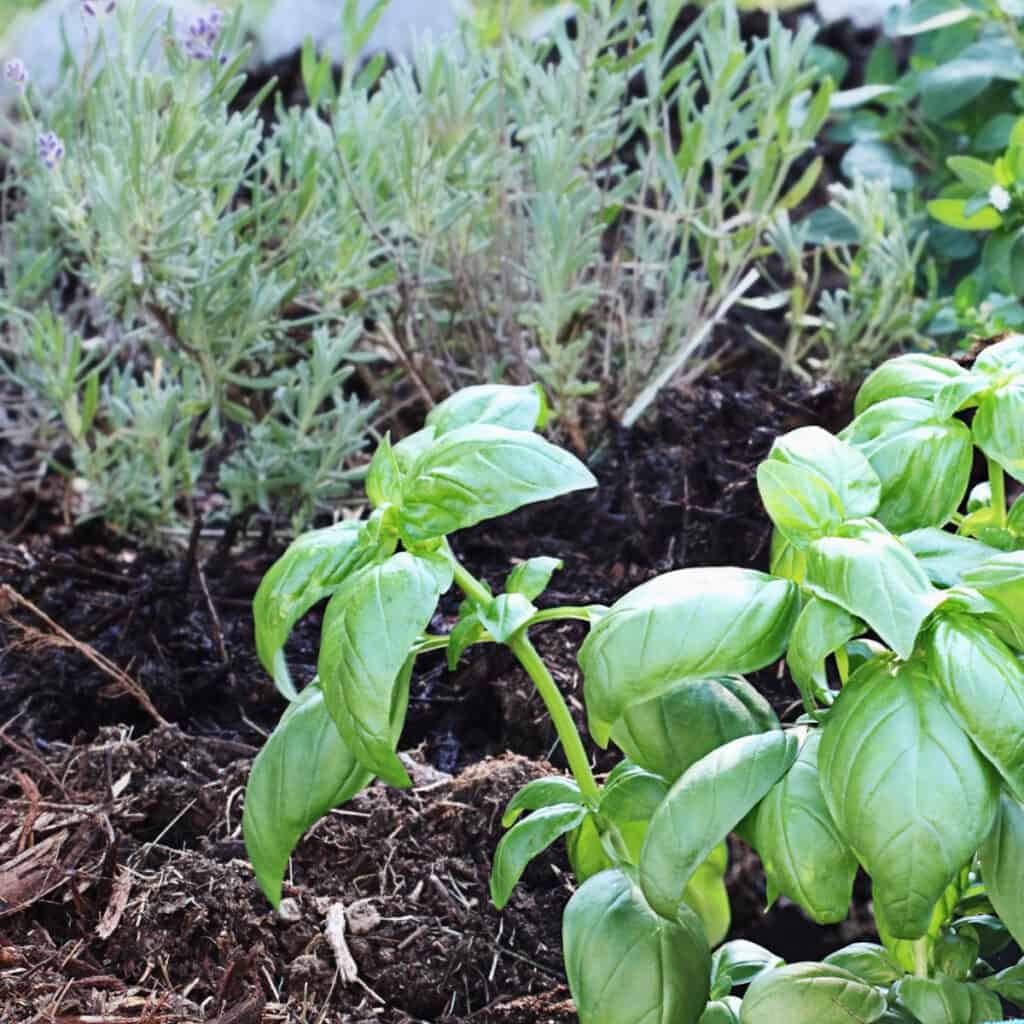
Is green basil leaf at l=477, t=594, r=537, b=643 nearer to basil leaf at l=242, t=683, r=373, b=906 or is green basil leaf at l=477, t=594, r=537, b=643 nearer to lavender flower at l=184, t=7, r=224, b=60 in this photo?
basil leaf at l=242, t=683, r=373, b=906

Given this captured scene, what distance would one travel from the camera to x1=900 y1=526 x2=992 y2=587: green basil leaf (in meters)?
0.95

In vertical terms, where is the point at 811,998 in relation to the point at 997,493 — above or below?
below

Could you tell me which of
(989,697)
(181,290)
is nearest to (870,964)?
(989,697)

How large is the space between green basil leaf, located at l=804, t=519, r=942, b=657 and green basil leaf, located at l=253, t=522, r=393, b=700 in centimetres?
32

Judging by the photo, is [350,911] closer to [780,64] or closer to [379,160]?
[379,160]

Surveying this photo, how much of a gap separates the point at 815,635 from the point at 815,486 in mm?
110

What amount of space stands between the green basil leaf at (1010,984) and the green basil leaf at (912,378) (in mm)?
416

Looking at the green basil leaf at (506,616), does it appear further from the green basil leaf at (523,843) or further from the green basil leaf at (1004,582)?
the green basil leaf at (1004,582)

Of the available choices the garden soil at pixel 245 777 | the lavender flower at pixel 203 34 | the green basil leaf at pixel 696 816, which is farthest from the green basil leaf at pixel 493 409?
the lavender flower at pixel 203 34

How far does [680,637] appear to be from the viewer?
35.0 inches

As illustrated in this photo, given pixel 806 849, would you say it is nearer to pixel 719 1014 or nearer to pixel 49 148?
pixel 719 1014

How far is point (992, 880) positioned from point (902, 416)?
12.8 inches

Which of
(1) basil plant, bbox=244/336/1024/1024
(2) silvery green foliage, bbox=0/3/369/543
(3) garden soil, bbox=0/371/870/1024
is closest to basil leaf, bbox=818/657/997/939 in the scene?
(1) basil plant, bbox=244/336/1024/1024

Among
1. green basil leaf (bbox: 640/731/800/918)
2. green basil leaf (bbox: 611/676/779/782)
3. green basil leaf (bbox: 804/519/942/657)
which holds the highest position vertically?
green basil leaf (bbox: 804/519/942/657)
